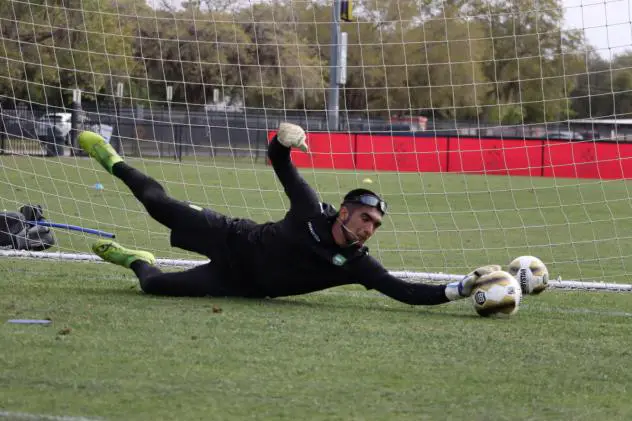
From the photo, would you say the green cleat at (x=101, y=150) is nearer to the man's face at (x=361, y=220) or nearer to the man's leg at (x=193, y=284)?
the man's leg at (x=193, y=284)

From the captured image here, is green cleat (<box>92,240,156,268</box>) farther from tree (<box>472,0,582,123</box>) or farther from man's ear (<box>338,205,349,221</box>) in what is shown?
tree (<box>472,0,582,123</box>)

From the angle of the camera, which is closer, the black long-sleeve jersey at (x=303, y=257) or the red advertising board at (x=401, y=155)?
the black long-sleeve jersey at (x=303, y=257)

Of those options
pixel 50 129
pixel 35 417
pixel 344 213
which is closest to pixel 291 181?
pixel 344 213

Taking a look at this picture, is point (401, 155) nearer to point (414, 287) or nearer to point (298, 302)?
point (298, 302)

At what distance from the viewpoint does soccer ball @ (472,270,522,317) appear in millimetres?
7457

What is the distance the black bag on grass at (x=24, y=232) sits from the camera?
34.9 ft

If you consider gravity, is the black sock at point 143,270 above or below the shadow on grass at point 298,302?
above

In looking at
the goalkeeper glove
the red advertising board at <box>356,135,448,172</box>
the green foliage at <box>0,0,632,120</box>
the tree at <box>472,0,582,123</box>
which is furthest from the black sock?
the red advertising board at <box>356,135,448,172</box>

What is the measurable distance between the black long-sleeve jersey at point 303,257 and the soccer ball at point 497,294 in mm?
247

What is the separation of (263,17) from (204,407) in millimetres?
14759

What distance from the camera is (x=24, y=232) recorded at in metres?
Result: 10.8

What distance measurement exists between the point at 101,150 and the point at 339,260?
2102mm

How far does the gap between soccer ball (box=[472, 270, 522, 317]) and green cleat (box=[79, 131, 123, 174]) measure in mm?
2815

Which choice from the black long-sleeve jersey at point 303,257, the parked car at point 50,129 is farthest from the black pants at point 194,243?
the parked car at point 50,129
